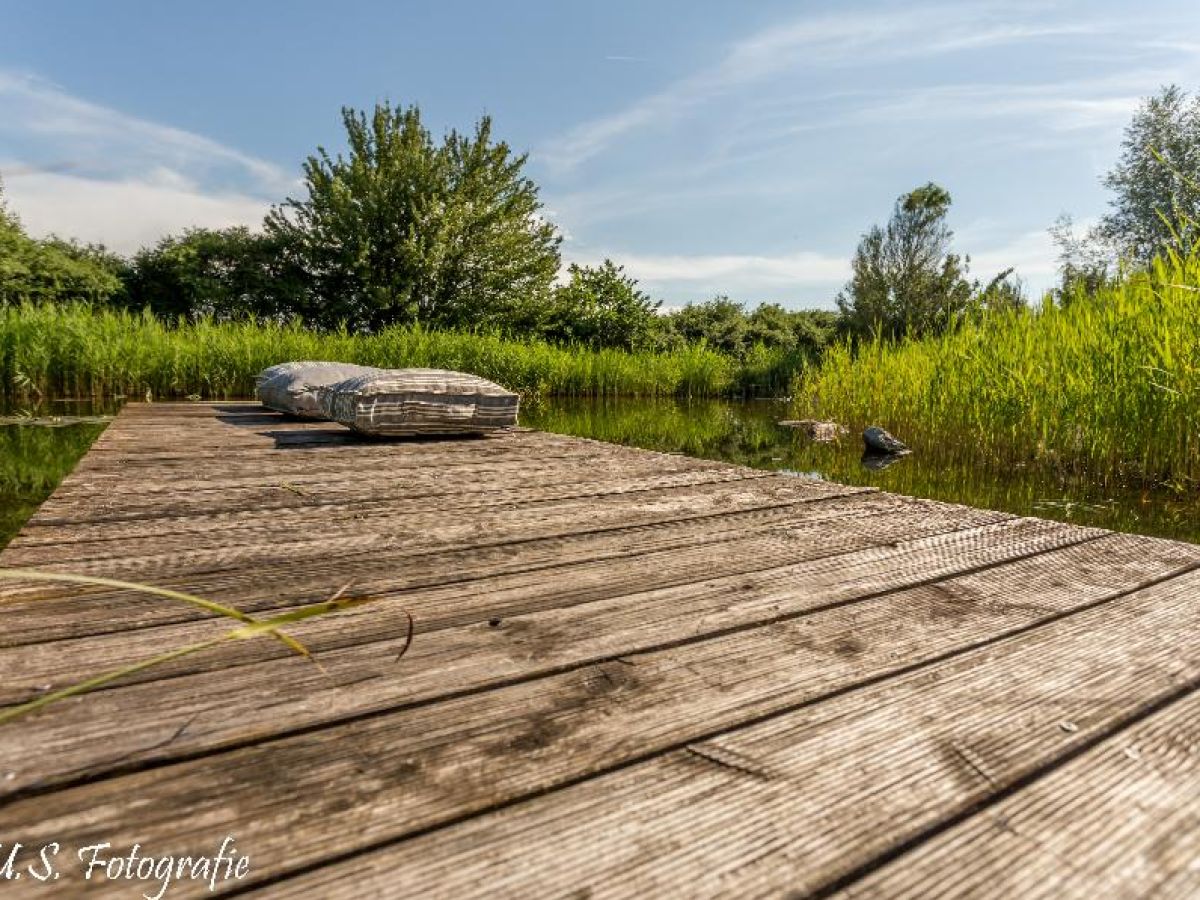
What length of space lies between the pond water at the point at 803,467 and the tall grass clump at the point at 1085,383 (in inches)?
6.2

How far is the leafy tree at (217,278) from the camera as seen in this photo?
14781 millimetres

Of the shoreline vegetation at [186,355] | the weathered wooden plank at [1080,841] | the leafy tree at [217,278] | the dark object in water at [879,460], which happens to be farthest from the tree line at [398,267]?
the weathered wooden plank at [1080,841]

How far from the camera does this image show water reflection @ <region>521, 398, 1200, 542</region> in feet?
9.34

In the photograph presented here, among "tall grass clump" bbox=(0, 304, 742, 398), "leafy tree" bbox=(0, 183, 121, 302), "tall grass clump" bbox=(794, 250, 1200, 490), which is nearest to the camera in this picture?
"tall grass clump" bbox=(794, 250, 1200, 490)

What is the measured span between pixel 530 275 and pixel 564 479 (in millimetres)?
15633

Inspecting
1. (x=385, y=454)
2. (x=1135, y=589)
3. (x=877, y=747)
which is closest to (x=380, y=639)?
(x=877, y=747)

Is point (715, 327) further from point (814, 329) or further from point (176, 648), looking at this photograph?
point (176, 648)

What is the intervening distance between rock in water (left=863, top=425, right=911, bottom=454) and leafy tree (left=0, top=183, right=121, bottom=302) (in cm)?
1563

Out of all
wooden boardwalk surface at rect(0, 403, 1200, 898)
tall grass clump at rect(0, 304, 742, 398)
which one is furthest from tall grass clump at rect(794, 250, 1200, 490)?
tall grass clump at rect(0, 304, 742, 398)

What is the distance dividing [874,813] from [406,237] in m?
16.6

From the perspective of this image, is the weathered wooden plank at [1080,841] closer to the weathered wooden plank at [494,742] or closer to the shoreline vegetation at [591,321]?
the weathered wooden plank at [494,742]

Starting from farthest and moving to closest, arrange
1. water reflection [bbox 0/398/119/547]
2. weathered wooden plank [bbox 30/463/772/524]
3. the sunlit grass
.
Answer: water reflection [bbox 0/398/119/547], weathered wooden plank [bbox 30/463/772/524], the sunlit grass

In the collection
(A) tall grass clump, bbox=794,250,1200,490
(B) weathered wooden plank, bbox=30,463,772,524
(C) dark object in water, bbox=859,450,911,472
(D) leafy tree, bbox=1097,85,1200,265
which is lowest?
(C) dark object in water, bbox=859,450,911,472

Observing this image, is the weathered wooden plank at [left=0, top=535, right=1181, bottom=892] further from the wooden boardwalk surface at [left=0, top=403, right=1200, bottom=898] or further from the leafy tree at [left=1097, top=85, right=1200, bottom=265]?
the leafy tree at [left=1097, top=85, right=1200, bottom=265]
